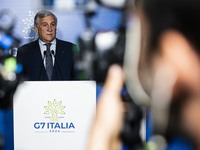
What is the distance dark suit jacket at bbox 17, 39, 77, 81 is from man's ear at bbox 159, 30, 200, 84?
→ 2.67ft

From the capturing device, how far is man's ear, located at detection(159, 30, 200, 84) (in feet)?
3.31

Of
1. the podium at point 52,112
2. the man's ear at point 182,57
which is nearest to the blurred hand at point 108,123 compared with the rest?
the man's ear at point 182,57

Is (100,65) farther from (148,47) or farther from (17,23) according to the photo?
(148,47)

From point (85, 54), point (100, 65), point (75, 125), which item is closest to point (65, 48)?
point (85, 54)

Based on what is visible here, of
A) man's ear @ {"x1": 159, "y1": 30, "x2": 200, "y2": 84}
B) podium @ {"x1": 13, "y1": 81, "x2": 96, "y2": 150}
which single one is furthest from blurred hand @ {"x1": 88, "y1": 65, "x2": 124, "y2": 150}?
podium @ {"x1": 13, "y1": 81, "x2": 96, "y2": 150}

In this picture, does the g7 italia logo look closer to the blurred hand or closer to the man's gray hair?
the man's gray hair

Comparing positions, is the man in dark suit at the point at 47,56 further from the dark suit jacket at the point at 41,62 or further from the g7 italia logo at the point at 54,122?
the g7 italia logo at the point at 54,122

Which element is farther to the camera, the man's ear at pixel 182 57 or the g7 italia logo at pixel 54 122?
the g7 italia logo at pixel 54 122

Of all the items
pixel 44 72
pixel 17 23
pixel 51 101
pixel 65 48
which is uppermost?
pixel 17 23

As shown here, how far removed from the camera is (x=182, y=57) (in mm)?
1013

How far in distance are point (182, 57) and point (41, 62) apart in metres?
0.96

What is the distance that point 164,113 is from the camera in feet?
3.75

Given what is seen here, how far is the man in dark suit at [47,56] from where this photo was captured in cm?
181

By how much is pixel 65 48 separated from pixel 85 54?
0.34 feet
